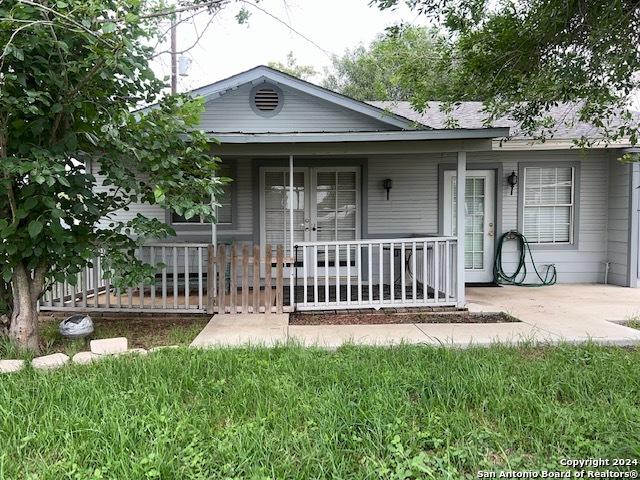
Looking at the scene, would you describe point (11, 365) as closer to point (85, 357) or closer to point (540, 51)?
point (85, 357)

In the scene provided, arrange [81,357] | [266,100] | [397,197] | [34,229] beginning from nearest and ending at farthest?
[34,229] → [81,357] → [266,100] → [397,197]

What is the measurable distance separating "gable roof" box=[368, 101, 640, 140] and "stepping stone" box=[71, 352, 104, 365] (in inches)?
216

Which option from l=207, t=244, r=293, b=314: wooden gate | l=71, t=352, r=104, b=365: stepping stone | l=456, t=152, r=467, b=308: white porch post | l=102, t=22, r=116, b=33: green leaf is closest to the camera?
l=102, t=22, r=116, b=33: green leaf

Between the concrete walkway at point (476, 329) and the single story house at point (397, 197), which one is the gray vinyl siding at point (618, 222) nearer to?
the single story house at point (397, 197)

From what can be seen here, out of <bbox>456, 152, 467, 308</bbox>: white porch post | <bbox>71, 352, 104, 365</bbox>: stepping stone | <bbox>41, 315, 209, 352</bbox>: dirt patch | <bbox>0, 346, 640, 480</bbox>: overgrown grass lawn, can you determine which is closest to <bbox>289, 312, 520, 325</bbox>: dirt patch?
<bbox>456, 152, 467, 308</bbox>: white porch post

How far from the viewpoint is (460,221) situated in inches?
220

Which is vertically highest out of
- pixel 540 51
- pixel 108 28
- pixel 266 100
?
pixel 266 100

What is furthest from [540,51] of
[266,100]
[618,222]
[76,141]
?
[76,141]

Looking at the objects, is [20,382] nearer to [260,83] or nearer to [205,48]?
[205,48]

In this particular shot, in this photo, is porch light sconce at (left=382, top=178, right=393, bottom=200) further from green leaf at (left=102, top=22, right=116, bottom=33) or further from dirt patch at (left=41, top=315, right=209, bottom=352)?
green leaf at (left=102, top=22, right=116, bottom=33)

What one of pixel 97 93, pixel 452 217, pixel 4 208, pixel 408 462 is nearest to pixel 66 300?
pixel 4 208

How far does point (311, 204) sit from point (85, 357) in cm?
463

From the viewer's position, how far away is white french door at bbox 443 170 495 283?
308 inches

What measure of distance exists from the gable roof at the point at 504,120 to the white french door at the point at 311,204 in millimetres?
1590
